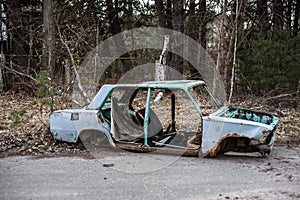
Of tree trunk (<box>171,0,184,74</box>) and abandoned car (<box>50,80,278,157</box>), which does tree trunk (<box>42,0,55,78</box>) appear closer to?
tree trunk (<box>171,0,184,74</box>)

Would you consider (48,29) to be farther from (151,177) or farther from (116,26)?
(151,177)

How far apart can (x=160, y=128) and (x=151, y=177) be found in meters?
1.82

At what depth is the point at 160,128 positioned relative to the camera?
7.20 m

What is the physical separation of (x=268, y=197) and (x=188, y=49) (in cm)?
1261

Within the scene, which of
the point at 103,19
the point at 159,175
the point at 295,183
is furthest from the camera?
the point at 103,19

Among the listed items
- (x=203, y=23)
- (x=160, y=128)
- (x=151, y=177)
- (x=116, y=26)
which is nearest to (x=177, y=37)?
(x=203, y=23)

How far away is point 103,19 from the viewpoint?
19.8 m

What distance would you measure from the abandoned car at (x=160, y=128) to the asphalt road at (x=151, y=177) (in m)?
0.25

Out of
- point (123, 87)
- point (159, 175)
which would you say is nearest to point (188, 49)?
point (123, 87)

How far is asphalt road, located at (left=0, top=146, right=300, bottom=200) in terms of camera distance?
480 cm

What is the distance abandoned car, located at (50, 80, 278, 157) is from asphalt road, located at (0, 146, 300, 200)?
251mm

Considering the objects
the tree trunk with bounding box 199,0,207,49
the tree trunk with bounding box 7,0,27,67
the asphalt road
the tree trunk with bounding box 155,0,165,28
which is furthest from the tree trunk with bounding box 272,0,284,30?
the tree trunk with bounding box 7,0,27,67

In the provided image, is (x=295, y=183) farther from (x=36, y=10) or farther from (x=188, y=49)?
(x=36, y=10)

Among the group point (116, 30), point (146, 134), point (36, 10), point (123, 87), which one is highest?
point (36, 10)
